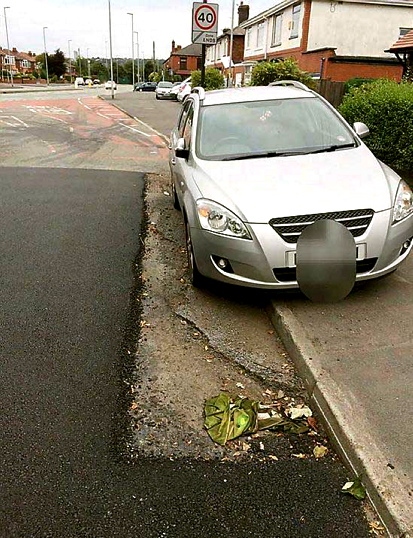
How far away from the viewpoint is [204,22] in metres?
9.80

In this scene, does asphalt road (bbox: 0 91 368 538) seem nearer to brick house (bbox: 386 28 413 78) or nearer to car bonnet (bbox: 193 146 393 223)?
car bonnet (bbox: 193 146 393 223)

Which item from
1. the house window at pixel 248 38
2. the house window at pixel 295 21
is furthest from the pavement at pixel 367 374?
the house window at pixel 248 38

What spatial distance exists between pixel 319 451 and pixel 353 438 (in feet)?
0.67

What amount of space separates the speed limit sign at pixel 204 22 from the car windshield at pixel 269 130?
4972 mm

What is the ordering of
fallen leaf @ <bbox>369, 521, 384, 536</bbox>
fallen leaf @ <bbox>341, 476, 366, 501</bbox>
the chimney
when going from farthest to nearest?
the chimney
fallen leaf @ <bbox>341, 476, 366, 501</bbox>
fallen leaf @ <bbox>369, 521, 384, 536</bbox>

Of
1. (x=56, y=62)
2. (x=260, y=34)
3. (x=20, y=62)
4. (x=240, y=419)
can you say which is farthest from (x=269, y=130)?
(x=20, y=62)

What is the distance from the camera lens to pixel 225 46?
163 ft

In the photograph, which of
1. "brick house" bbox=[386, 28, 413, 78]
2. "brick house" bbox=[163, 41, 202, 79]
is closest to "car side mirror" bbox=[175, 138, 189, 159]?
"brick house" bbox=[386, 28, 413, 78]

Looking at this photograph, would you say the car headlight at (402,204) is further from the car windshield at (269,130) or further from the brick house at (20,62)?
the brick house at (20,62)

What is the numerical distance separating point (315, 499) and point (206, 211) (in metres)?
2.34

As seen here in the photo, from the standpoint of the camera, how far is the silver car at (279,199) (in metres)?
3.83

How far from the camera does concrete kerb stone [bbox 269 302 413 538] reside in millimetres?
2229

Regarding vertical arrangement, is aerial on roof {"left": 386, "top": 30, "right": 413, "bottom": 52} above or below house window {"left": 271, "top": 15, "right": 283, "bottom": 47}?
below

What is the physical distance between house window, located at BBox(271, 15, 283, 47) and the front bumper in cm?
3230
